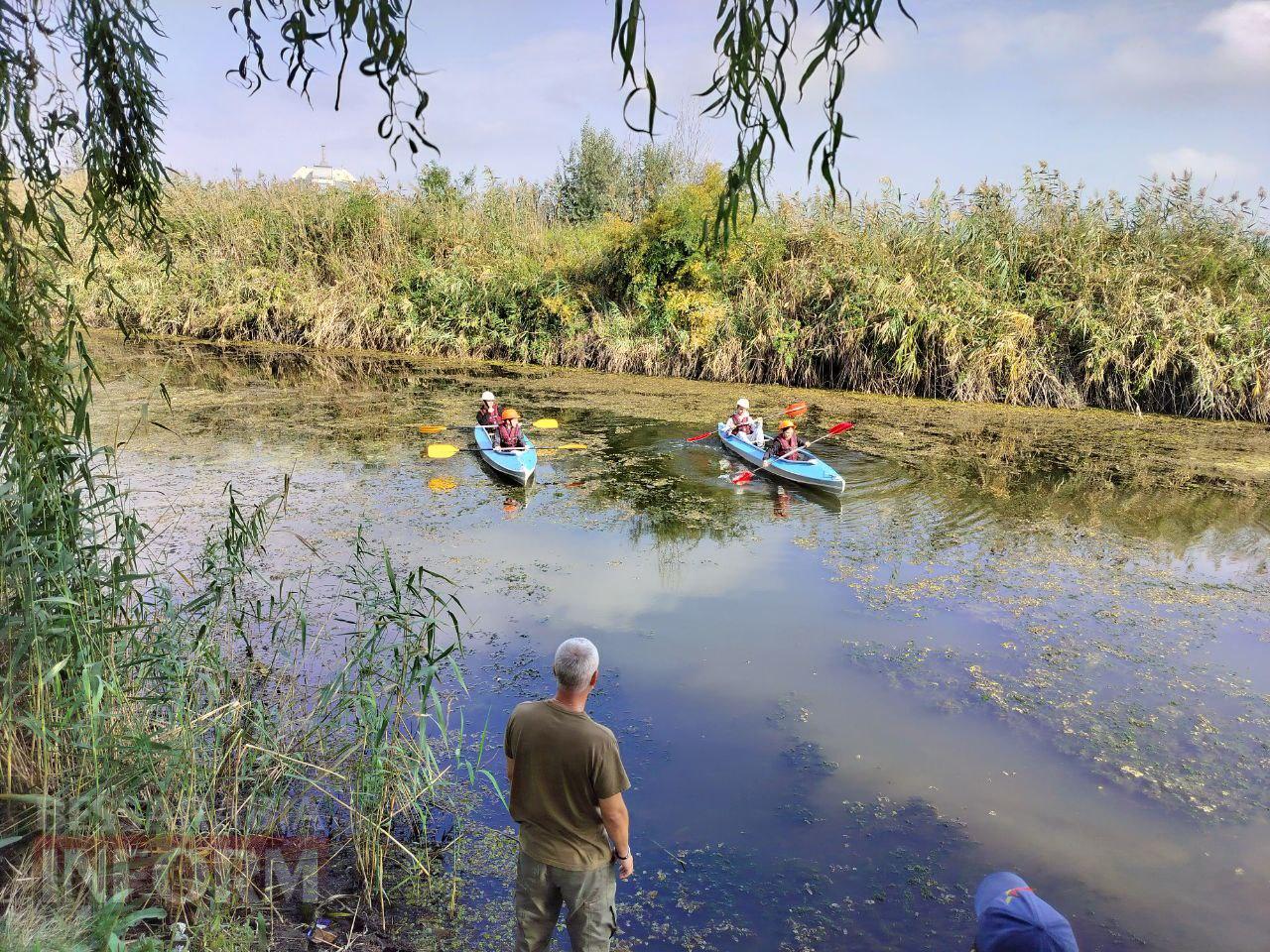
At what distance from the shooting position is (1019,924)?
6.23 feet

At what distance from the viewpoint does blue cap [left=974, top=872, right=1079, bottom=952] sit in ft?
6.14

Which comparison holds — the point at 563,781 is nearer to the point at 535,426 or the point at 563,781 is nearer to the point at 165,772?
the point at 165,772

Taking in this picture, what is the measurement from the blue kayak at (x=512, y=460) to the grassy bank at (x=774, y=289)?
3.56m

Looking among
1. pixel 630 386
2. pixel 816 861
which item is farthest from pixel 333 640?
pixel 630 386

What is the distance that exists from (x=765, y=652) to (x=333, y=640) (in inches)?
101

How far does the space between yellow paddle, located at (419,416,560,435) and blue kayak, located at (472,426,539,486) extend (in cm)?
150

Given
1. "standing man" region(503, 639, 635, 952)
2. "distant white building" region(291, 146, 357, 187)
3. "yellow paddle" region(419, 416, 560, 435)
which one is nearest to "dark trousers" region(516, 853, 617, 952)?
"standing man" region(503, 639, 635, 952)

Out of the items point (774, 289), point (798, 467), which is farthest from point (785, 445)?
point (774, 289)

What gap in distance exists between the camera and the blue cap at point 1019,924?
187 centimetres

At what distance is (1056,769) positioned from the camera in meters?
4.26

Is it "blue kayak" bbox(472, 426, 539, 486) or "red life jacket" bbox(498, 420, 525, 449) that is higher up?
"red life jacket" bbox(498, 420, 525, 449)

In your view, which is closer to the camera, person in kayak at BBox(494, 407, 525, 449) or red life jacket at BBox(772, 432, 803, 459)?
person in kayak at BBox(494, 407, 525, 449)

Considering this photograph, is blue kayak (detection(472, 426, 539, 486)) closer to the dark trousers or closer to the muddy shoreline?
the muddy shoreline

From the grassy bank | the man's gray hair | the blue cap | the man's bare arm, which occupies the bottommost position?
the man's bare arm
